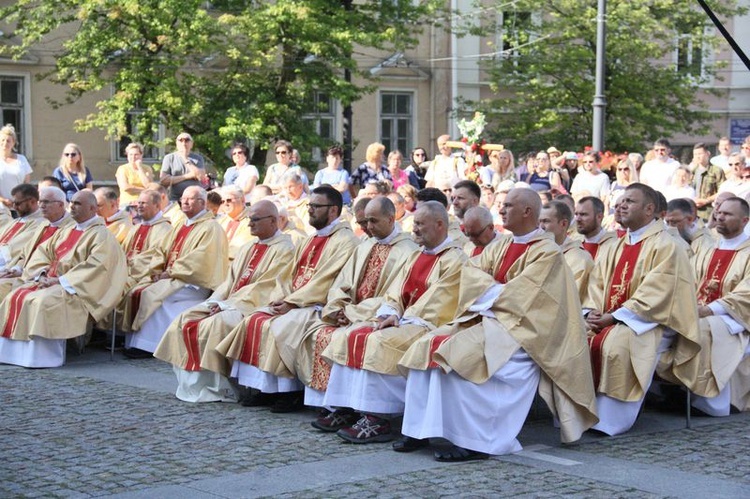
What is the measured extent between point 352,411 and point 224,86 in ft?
47.3

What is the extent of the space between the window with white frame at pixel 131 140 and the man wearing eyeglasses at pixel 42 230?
9752mm

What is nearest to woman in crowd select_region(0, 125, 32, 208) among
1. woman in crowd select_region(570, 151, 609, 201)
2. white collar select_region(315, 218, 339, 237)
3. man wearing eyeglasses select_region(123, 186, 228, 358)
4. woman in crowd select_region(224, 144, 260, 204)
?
woman in crowd select_region(224, 144, 260, 204)

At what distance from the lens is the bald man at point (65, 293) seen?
11.4m

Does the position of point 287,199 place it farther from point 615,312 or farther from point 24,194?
point 615,312

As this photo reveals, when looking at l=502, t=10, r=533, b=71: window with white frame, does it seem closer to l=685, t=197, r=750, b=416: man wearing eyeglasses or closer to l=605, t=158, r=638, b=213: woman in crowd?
l=605, t=158, r=638, b=213: woman in crowd

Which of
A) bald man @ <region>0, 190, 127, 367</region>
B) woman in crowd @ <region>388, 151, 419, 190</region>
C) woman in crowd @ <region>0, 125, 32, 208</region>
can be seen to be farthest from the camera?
woman in crowd @ <region>388, 151, 419, 190</region>

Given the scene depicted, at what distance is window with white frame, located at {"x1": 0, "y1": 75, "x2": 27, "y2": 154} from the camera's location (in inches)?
981

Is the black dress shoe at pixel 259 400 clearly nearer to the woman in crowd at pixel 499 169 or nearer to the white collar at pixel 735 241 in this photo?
the white collar at pixel 735 241

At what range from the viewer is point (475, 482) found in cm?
716

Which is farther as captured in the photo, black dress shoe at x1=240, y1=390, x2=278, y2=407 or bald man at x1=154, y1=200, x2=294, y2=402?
bald man at x1=154, y1=200, x2=294, y2=402

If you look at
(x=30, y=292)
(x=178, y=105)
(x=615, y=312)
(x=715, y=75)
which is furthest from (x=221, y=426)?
(x=715, y=75)

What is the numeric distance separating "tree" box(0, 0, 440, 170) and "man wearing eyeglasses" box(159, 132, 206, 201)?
5.83m

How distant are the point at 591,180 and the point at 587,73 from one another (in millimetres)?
12862

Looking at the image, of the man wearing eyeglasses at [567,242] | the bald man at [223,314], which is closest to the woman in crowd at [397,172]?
the bald man at [223,314]
